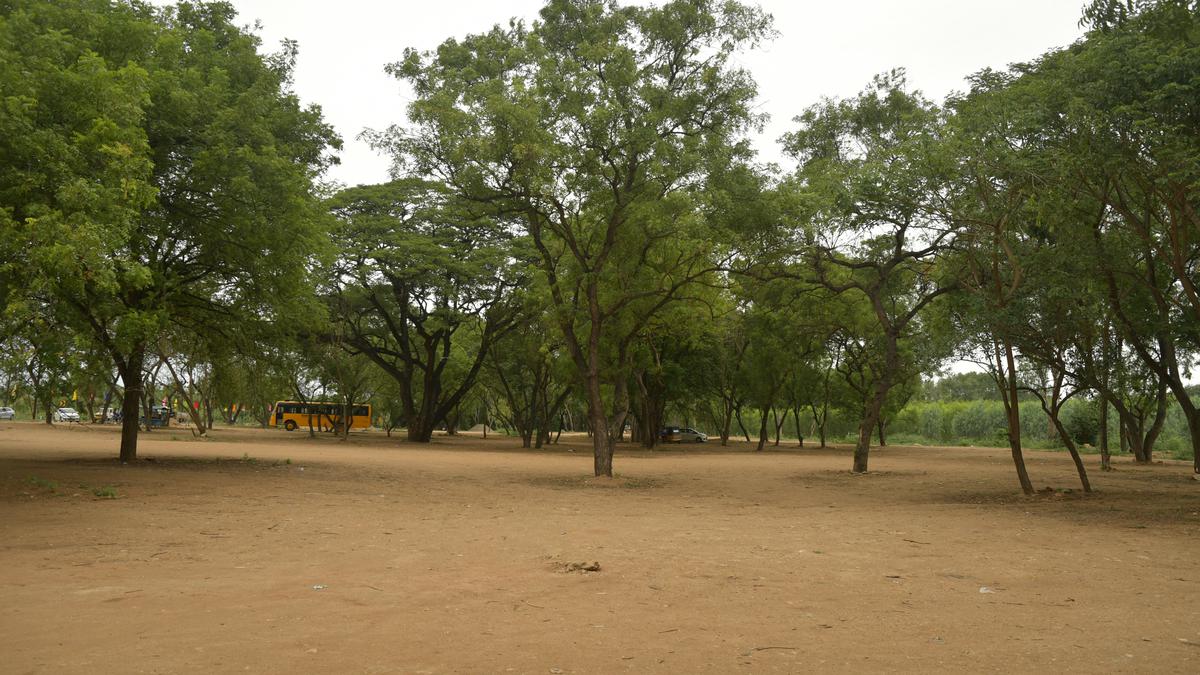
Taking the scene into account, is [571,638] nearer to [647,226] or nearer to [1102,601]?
[1102,601]

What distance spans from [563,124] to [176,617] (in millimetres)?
14043

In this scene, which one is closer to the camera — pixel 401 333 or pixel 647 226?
pixel 647 226

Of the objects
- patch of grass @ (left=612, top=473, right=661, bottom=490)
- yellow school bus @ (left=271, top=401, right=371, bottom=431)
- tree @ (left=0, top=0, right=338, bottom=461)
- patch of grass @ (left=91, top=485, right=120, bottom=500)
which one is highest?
tree @ (left=0, top=0, right=338, bottom=461)

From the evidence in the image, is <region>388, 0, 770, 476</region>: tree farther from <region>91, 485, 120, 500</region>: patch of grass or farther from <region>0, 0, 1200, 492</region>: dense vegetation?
<region>91, 485, 120, 500</region>: patch of grass

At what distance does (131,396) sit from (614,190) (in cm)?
1171

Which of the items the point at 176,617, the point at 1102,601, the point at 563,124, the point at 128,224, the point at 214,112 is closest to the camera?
the point at 176,617

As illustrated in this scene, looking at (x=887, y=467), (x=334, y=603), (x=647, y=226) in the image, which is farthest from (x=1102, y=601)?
(x=887, y=467)

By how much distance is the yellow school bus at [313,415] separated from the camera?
5897cm

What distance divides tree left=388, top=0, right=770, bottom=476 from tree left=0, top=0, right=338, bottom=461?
140 inches

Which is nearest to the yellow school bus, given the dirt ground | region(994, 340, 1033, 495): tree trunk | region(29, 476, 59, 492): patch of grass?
region(29, 476, 59, 492): patch of grass

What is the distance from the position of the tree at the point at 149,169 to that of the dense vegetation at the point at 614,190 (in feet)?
0.20

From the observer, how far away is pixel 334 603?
610cm

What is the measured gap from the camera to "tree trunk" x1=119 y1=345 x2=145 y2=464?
702 inches

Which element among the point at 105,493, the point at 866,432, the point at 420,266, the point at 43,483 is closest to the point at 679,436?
the point at 420,266
